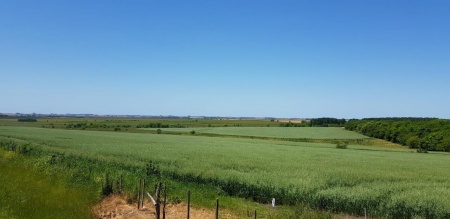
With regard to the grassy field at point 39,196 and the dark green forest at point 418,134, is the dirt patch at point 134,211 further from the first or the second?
the dark green forest at point 418,134

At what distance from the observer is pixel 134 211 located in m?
15.5

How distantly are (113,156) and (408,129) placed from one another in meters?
76.4

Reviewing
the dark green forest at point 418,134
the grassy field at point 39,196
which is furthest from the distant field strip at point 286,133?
the grassy field at point 39,196

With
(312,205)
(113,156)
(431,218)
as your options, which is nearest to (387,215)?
(431,218)

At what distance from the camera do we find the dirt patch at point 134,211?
1512cm

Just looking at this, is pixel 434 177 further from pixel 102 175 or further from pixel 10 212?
pixel 10 212

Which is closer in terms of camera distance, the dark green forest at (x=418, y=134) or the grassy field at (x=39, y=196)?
the grassy field at (x=39, y=196)

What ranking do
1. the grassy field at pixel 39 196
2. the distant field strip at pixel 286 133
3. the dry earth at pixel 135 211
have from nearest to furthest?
the grassy field at pixel 39 196 → the dry earth at pixel 135 211 → the distant field strip at pixel 286 133

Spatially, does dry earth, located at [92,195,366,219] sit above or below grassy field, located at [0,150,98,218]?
below

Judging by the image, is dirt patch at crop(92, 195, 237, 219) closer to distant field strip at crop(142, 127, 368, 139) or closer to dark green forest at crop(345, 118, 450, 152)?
dark green forest at crop(345, 118, 450, 152)

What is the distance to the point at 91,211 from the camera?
15.1 meters

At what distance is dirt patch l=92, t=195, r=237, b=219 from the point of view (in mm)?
15117

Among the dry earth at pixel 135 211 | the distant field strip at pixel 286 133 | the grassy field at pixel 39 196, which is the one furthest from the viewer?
the distant field strip at pixel 286 133

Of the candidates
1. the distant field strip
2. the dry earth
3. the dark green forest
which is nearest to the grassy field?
the dry earth
